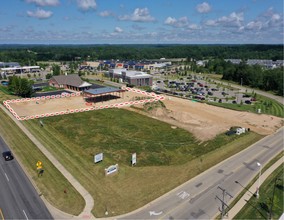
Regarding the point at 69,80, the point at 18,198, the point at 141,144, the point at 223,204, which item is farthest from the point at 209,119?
the point at 69,80

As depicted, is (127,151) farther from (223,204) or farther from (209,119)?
(209,119)

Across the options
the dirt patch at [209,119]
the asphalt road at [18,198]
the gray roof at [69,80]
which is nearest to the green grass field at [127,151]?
the dirt patch at [209,119]

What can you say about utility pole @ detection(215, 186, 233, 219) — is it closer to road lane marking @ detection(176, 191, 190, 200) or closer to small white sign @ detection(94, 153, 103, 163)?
road lane marking @ detection(176, 191, 190, 200)

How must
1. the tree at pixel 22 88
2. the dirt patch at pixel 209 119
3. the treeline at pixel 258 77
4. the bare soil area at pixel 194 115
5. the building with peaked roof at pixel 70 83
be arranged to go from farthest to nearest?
the treeline at pixel 258 77
the building with peaked roof at pixel 70 83
the tree at pixel 22 88
the bare soil area at pixel 194 115
the dirt patch at pixel 209 119

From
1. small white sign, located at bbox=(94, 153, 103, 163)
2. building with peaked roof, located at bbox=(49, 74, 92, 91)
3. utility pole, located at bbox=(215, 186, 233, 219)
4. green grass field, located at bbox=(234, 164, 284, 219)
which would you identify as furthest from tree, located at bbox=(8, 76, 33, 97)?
green grass field, located at bbox=(234, 164, 284, 219)

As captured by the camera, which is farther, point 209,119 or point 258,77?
point 258,77

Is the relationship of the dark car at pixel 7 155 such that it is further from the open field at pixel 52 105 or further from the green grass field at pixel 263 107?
the green grass field at pixel 263 107
